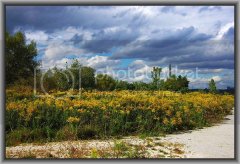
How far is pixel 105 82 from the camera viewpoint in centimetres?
791

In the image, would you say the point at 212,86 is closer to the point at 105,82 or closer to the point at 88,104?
the point at 105,82

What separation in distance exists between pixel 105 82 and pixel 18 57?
1.05m

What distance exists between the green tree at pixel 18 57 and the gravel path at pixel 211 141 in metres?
1.83

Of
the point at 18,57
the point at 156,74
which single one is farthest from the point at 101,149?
the point at 18,57

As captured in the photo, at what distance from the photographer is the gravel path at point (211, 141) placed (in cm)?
767

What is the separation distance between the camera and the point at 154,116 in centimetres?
811

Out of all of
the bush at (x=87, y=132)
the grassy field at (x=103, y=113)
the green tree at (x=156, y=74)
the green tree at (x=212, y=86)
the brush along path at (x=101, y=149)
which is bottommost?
the brush along path at (x=101, y=149)

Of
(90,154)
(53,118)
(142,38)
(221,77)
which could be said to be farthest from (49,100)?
(221,77)

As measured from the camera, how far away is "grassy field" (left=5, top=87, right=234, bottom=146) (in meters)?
7.82

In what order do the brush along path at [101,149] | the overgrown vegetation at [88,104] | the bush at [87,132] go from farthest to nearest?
the bush at [87,132]
the overgrown vegetation at [88,104]
the brush along path at [101,149]

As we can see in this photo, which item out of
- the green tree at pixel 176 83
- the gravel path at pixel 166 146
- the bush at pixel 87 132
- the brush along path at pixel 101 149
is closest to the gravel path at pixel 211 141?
the gravel path at pixel 166 146

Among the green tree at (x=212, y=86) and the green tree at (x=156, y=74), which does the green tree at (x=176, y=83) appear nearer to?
the green tree at (x=156, y=74)

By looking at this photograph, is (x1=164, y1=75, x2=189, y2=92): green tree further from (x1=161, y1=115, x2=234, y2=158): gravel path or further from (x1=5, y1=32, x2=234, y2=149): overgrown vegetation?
(x1=161, y1=115, x2=234, y2=158): gravel path

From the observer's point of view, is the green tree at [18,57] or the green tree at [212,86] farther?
the green tree at [212,86]
